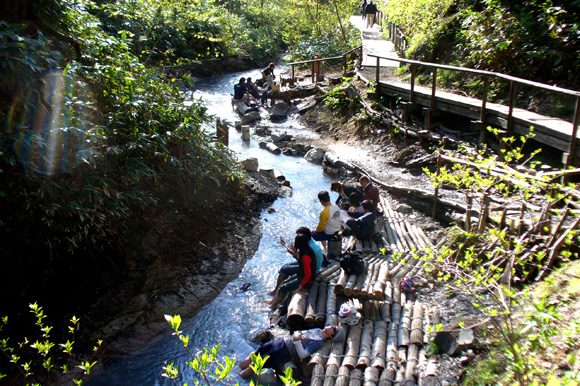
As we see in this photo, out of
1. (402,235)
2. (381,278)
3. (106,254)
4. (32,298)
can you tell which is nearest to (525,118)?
(402,235)

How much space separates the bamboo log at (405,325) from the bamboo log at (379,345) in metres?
0.22

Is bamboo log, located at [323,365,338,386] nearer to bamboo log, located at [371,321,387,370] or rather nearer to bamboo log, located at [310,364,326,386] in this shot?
bamboo log, located at [310,364,326,386]

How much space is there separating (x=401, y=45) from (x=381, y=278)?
16.1m

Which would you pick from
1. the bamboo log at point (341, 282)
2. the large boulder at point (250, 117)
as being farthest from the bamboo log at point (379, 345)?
the large boulder at point (250, 117)

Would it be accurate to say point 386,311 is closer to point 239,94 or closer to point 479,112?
point 479,112

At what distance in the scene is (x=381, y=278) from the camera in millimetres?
7238

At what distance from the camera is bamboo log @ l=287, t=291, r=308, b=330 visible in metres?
7.11

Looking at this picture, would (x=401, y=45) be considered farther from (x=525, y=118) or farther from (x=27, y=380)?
(x=27, y=380)

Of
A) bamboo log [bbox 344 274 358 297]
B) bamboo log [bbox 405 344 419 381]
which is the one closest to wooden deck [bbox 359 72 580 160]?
bamboo log [bbox 344 274 358 297]

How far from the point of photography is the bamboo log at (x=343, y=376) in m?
5.65

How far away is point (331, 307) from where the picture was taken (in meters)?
7.12

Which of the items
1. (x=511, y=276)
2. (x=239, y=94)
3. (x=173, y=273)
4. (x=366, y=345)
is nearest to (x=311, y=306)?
(x=366, y=345)

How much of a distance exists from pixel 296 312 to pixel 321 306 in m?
0.43

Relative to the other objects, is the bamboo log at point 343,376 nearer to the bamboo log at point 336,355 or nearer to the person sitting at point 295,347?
the bamboo log at point 336,355
